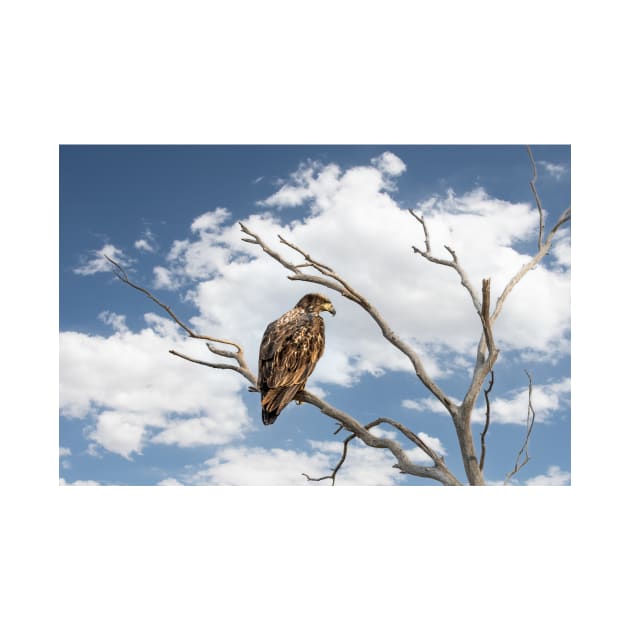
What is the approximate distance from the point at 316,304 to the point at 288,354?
627 mm

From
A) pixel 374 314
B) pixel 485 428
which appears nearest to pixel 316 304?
pixel 374 314

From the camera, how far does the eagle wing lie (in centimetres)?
449

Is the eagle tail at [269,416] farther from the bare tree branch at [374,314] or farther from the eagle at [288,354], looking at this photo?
the bare tree branch at [374,314]

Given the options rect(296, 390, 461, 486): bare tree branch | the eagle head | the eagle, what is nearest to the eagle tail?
the eagle

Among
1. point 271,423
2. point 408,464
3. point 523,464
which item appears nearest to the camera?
point 271,423

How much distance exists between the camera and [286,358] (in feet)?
15.3

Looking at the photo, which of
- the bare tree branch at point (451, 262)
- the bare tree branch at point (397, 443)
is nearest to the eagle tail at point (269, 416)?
the bare tree branch at point (397, 443)

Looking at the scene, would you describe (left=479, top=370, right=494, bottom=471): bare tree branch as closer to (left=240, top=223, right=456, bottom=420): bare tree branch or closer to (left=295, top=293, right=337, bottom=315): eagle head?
(left=240, top=223, right=456, bottom=420): bare tree branch

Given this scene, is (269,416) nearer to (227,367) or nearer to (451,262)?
(227,367)

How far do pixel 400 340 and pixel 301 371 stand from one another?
92cm

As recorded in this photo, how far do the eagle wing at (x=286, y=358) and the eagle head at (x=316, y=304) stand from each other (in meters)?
0.11

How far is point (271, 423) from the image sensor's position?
4.41 m
